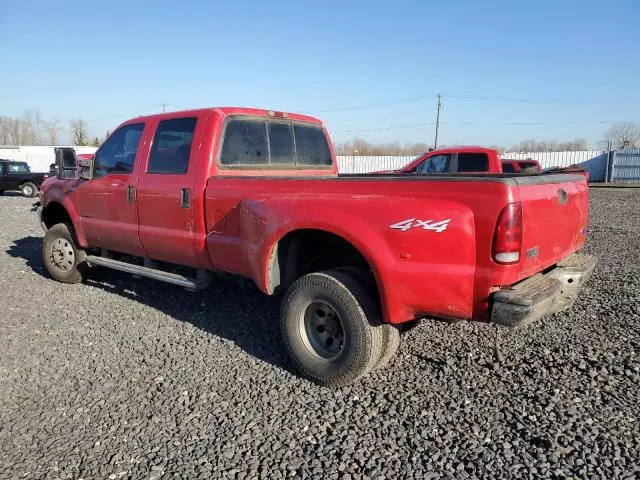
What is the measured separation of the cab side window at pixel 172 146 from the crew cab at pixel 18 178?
64.9 ft

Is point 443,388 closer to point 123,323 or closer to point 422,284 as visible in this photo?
point 422,284

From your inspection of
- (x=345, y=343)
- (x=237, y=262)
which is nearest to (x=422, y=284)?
(x=345, y=343)

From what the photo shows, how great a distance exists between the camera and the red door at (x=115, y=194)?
5125 millimetres

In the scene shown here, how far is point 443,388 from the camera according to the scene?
345 centimetres

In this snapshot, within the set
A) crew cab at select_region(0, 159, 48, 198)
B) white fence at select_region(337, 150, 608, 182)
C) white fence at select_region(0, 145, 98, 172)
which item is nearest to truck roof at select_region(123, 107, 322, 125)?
crew cab at select_region(0, 159, 48, 198)

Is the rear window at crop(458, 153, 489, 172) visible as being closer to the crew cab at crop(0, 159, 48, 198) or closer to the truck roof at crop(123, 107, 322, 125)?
the truck roof at crop(123, 107, 322, 125)

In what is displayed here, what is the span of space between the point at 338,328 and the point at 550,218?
1.66 meters

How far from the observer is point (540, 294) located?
9.77ft

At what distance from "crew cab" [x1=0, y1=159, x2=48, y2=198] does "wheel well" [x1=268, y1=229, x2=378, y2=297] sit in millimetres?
21539

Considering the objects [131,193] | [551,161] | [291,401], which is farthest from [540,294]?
[551,161]

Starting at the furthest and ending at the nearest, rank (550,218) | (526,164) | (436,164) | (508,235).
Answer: (526,164), (436,164), (550,218), (508,235)

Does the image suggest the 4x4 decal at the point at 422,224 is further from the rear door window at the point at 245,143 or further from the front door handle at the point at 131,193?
the front door handle at the point at 131,193

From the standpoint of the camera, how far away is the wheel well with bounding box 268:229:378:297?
379cm

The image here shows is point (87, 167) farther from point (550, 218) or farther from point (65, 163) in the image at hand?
point (550, 218)
